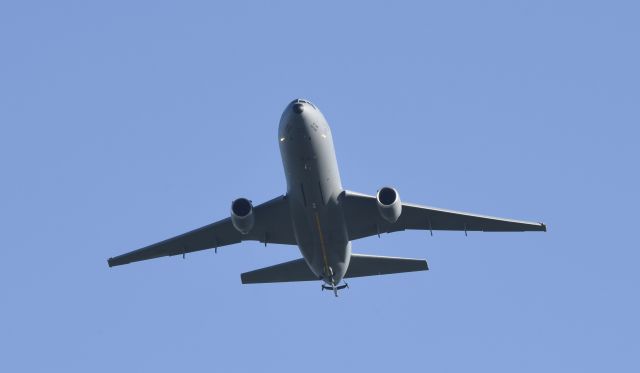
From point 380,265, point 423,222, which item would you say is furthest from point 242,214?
point 423,222

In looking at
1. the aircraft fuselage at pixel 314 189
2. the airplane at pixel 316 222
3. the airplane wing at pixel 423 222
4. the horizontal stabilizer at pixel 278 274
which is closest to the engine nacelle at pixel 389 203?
the airplane at pixel 316 222

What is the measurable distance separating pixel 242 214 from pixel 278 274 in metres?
4.93

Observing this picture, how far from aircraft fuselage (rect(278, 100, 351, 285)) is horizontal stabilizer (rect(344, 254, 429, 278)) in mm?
1378

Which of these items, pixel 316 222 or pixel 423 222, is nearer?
pixel 316 222

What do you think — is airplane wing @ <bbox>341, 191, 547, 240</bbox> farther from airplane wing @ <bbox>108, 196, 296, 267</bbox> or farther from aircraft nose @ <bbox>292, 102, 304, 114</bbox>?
aircraft nose @ <bbox>292, 102, 304, 114</bbox>

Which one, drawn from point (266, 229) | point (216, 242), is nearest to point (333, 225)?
point (266, 229)

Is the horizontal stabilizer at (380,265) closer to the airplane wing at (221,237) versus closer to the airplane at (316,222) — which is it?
the airplane at (316,222)

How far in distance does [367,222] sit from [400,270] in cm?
251

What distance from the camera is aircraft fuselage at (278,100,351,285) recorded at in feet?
121

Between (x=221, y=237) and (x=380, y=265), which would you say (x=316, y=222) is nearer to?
(x=380, y=265)

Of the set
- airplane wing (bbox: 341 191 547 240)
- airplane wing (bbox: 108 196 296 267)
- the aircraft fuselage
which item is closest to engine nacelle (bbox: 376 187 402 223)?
the aircraft fuselage

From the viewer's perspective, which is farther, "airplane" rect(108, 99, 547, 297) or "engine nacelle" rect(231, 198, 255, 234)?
Result: "engine nacelle" rect(231, 198, 255, 234)

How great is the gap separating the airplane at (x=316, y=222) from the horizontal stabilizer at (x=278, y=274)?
4cm

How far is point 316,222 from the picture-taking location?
38844mm
